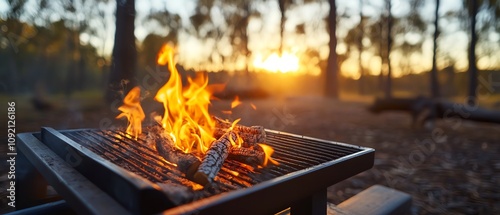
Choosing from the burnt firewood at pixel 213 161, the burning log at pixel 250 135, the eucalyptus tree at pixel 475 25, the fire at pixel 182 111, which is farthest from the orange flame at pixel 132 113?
the eucalyptus tree at pixel 475 25

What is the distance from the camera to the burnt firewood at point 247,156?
1.75 m

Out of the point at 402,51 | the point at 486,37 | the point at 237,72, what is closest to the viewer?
the point at 486,37

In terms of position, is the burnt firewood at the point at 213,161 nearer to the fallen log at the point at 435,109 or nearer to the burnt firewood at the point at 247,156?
the burnt firewood at the point at 247,156

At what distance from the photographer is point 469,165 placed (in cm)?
457

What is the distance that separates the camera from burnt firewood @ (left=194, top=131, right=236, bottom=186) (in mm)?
1367

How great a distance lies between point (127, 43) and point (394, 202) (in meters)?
3.50

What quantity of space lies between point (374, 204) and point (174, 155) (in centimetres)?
172

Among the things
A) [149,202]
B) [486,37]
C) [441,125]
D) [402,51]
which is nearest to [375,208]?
[149,202]

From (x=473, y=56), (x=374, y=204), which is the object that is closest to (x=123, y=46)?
(x=374, y=204)

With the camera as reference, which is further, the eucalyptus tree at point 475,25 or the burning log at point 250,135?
the eucalyptus tree at point 475,25

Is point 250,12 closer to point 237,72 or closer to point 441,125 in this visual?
point 237,72

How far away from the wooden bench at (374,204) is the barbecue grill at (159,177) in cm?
50

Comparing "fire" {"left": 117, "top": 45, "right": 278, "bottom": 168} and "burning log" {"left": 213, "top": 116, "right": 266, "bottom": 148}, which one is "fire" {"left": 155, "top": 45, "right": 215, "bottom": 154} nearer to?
"fire" {"left": 117, "top": 45, "right": 278, "bottom": 168}

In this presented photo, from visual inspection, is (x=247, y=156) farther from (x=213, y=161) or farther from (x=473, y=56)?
(x=473, y=56)
